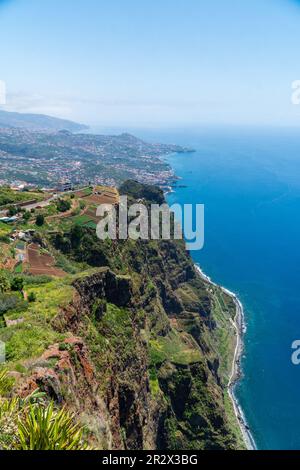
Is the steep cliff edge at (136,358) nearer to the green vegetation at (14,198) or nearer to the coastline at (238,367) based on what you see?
the coastline at (238,367)

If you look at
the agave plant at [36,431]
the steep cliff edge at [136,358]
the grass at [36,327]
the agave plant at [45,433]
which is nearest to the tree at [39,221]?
the steep cliff edge at [136,358]

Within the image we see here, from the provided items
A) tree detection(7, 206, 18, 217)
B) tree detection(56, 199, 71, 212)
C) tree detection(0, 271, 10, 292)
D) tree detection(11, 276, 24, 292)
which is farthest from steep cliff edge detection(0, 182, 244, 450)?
tree detection(7, 206, 18, 217)

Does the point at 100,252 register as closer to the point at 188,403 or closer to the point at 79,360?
the point at 188,403

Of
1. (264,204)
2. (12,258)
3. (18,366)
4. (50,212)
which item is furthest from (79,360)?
(264,204)

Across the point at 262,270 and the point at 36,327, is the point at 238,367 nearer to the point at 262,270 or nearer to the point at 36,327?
the point at 262,270

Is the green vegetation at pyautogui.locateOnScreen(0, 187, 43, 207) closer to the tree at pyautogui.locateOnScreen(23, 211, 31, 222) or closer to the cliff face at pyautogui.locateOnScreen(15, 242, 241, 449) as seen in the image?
the tree at pyautogui.locateOnScreen(23, 211, 31, 222)
